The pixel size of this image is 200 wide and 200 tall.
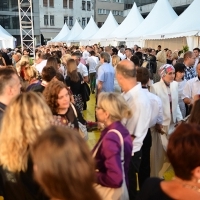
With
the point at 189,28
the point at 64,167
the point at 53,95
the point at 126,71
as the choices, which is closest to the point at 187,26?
the point at 189,28

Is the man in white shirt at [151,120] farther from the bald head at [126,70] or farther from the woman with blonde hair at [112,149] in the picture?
the woman with blonde hair at [112,149]

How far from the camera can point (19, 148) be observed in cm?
194

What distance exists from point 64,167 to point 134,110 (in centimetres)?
188

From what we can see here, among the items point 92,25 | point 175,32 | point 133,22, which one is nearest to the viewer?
point 175,32

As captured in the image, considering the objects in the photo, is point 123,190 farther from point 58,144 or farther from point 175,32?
point 175,32

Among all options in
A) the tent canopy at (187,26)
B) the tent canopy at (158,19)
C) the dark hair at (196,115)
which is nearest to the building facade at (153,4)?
the tent canopy at (158,19)

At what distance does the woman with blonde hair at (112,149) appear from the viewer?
2.28 m

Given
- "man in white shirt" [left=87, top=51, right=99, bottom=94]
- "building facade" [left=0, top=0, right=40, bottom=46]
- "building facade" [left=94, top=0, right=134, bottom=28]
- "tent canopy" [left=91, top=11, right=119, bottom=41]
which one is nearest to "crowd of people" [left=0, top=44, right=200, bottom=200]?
"man in white shirt" [left=87, top=51, right=99, bottom=94]

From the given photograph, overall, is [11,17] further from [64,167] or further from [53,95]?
[64,167]

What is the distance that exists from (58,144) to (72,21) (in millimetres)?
60547

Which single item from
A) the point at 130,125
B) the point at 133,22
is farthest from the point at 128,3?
the point at 130,125

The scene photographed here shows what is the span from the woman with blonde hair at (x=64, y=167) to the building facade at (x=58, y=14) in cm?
5806

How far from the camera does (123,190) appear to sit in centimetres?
250

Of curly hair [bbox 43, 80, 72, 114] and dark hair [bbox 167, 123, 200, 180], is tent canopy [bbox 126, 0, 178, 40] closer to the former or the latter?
curly hair [bbox 43, 80, 72, 114]
